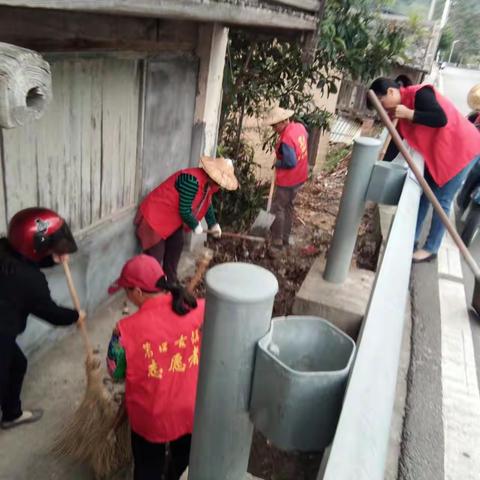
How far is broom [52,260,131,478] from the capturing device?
2.57 m

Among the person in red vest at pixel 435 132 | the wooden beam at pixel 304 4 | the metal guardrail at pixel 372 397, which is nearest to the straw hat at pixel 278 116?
the wooden beam at pixel 304 4

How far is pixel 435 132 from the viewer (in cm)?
368

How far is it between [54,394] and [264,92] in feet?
15.6

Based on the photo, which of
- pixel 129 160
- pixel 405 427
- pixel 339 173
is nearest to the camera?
pixel 405 427

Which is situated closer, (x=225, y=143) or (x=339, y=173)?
(x=225, y=143)

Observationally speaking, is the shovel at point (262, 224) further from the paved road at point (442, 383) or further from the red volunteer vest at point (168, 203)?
the paved road at point (442, 383)

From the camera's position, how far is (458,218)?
6.52 metres

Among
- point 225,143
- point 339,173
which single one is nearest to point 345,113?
point 339,173

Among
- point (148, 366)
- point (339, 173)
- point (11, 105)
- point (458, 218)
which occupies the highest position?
point (11, 105)

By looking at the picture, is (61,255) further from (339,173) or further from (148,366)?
→ (339,173)

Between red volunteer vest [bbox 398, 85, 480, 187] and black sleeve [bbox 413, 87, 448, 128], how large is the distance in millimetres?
72

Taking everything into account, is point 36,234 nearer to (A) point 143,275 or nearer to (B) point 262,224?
(A) point 143,275

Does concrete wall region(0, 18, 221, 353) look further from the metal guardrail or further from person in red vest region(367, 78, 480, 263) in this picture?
the metal guardrail

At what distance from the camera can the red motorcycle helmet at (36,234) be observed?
2.30m
